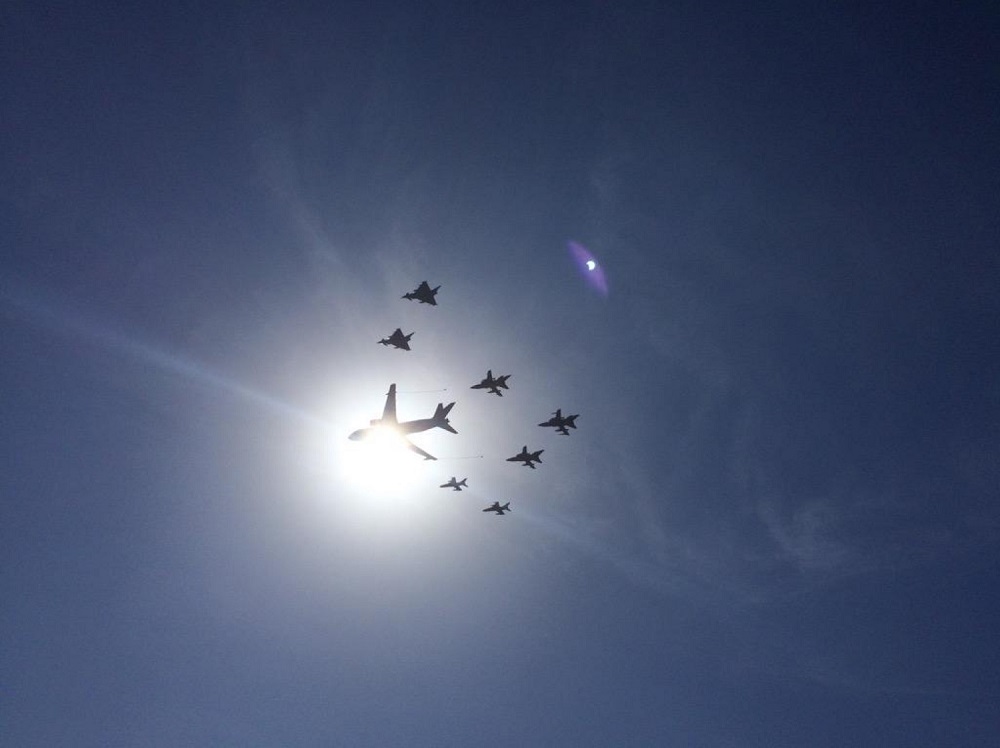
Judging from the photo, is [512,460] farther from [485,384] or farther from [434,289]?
[434,289]

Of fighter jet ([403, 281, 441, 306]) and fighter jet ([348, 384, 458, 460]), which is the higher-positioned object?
fighter jet ([403, 281, 441, 306])

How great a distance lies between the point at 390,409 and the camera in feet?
274

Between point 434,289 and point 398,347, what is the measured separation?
10.1 metres

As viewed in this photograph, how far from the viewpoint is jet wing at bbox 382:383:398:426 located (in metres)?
82.6

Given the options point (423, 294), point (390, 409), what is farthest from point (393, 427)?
point (423, 294)

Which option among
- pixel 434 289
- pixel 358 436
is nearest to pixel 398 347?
pixel 434 289

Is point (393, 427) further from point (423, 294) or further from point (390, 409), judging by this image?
point (423, 294)

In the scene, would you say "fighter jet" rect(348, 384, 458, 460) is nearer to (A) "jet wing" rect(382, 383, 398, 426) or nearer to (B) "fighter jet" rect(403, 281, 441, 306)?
(A) "jet wing" rect(382, 383, 398, 426)

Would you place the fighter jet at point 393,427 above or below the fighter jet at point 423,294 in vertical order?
below

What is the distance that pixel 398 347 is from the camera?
72.4 meters

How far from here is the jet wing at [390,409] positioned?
82.6m

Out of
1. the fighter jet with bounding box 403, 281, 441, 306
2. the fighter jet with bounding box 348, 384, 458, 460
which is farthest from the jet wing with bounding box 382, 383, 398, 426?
the fighter jet with bounding box 403, 281, 441, 306

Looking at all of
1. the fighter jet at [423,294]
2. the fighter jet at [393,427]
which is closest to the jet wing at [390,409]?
the fighter jet at [393,427]

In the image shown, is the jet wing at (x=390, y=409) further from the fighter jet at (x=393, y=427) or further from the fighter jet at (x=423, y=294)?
the fighter jet at (x=423, y=294)
